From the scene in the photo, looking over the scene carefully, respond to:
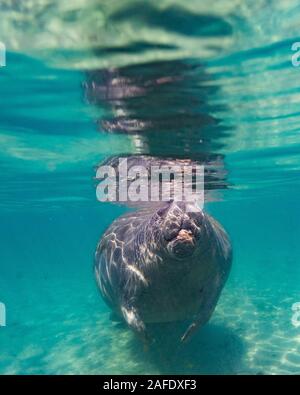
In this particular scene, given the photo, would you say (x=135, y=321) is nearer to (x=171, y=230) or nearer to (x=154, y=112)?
(x=171, y=230)

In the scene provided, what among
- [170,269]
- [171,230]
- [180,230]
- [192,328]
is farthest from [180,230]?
[192,328]

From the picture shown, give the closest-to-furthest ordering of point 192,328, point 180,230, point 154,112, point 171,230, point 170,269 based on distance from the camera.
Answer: point 180,230 < point 171,230 < point 170,269 < point 192,328 < point 154,112

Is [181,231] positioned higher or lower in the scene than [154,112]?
lower

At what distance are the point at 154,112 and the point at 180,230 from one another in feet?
15.0

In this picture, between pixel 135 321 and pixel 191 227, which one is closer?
pixel 191 227

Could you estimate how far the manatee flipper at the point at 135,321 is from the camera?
10.0 metres

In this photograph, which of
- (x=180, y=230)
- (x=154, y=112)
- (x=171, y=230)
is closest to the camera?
(x=180, y=230)

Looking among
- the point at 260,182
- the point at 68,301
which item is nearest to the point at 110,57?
the point at 68,301

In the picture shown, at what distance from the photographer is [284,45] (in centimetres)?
878

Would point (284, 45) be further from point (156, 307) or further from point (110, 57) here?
Answer: point (156, 307)

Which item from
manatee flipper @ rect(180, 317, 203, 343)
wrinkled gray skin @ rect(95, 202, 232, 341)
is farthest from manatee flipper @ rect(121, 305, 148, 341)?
manatee flipper @ rect(180, 317, 203, 343)

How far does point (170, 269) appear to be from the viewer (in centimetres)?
959

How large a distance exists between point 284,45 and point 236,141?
24.8 ft
